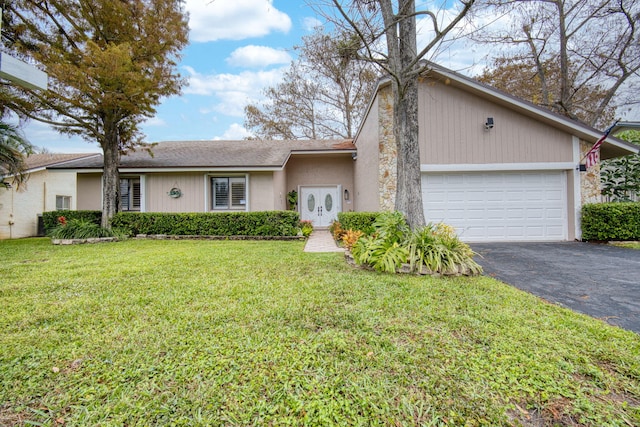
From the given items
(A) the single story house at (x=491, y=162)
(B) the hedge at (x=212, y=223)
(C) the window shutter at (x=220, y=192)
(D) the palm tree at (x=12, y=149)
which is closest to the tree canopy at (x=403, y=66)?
Answer: (A) the single story house at (x=491, y=162)

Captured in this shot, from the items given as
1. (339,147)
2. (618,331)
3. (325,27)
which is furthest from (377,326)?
(339,147)

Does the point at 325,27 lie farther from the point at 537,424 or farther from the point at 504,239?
the point at 504,239

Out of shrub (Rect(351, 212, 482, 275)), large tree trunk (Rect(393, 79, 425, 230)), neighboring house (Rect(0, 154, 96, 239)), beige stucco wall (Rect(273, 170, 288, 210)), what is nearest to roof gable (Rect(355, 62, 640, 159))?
large tree trunk (Rect(393, 79, 425, 230))

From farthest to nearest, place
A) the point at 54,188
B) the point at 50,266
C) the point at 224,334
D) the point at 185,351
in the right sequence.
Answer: the point at 54,188, the point at 50,266, the point at 224,334, the point at 185,351

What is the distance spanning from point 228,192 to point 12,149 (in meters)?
6.32

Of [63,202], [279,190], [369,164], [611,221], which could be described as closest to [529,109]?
[611,221]

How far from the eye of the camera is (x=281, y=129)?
1997 cm

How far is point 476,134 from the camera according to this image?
8.78 metres

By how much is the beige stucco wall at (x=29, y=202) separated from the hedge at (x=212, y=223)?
19.8ft

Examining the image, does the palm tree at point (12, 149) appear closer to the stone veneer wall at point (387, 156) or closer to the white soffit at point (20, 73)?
the white soffit at point (20, 73)

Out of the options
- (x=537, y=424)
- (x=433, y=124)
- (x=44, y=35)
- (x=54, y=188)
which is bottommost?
(x=537, y=424)

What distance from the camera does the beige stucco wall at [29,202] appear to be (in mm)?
11656

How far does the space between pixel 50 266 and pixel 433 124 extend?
10.5 metres

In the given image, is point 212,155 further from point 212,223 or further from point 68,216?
point 68,216
